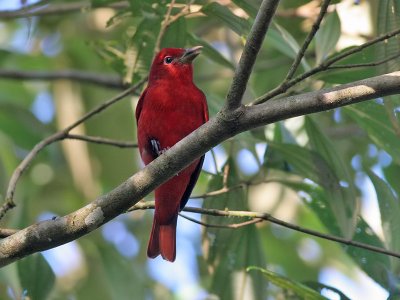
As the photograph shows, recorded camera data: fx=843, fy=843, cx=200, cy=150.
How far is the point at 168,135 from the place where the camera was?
13.5ft

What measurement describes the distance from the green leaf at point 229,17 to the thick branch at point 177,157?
1.10 metres

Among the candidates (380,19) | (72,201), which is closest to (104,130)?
(72,201)

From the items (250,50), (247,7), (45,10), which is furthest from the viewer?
(45,10)

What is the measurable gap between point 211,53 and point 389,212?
3.98 feet

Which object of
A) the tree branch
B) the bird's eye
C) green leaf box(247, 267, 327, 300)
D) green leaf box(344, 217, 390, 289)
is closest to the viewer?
the tree branch

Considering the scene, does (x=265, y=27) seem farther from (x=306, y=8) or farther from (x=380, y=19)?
(x=306, y=8)

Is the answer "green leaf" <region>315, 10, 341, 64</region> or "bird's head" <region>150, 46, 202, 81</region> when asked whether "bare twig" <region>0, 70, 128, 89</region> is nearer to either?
"bird's head" <region>150, 46, 202, 81</region>

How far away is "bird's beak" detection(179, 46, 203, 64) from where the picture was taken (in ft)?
14.8

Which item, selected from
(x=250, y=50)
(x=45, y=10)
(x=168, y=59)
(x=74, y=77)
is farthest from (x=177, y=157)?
(x=74, y=77)

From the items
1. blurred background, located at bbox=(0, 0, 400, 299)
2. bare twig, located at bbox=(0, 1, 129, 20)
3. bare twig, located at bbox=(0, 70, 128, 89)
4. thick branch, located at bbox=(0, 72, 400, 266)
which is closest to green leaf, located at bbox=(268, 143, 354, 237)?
blurred background, located at bbox=(0, 0, 400, 299)

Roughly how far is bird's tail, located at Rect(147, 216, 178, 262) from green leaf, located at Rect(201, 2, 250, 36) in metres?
Result: 1.02

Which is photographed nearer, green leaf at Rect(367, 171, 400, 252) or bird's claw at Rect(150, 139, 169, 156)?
green leaf at Rect(367, 171, 400, 252)

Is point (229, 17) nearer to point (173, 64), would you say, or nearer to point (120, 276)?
point (173, 64)

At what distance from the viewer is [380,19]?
3432 mm
